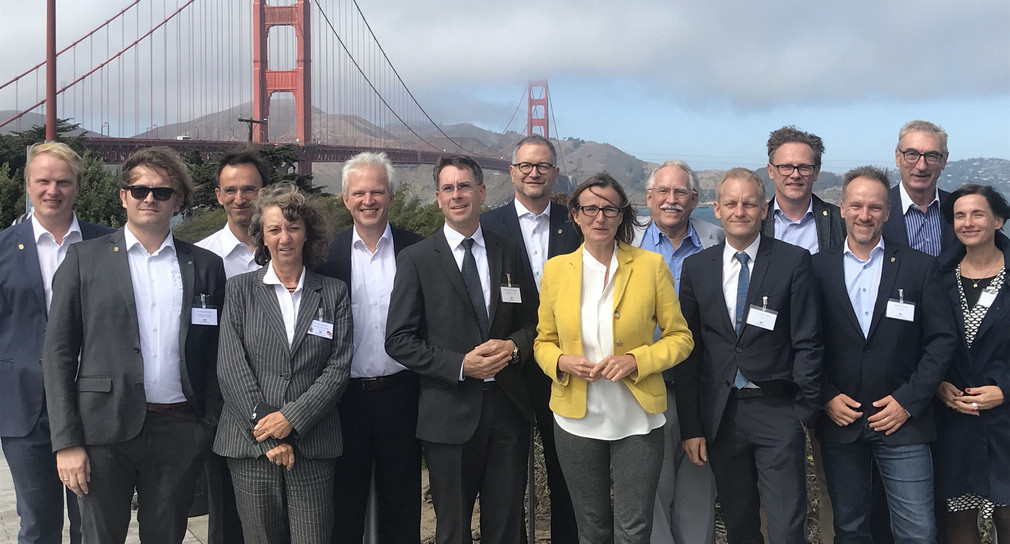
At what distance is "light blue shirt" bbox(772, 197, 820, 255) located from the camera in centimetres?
388

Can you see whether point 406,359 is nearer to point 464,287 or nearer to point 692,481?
Answer: point 464,287

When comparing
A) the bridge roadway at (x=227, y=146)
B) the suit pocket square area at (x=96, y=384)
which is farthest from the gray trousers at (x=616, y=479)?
the bridge roadway at (x=227, y=146)

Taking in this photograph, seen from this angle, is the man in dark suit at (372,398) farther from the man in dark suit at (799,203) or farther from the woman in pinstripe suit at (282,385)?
the man in dark suit at (799,203)

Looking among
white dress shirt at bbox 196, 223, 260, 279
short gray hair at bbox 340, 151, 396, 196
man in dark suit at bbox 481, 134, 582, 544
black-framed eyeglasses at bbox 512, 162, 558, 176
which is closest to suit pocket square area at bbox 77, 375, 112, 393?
white dress shirt at bbox 196, 223, 260, 279

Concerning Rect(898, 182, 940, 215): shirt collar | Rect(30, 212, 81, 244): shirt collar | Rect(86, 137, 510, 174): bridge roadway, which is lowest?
Rect(30, 212, 81, 244): shirt collar

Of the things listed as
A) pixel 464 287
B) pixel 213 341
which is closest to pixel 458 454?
pixel 464 287

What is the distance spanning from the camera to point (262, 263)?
125 inches

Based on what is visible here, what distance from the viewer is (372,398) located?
3.33m

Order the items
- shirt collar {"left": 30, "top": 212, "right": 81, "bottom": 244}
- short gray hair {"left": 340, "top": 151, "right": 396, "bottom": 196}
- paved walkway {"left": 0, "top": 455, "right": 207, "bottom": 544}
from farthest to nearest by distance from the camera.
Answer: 1. paved walkway {"left": 0, "top": 455, "right": 207, "bottom": 544}
2. short gray hair {"left": 340, "top": 151, "right": 396, "bottom": 196}
3. shirt collar {"left": 30, "top": 212, "right": 81, "bottom": 244}

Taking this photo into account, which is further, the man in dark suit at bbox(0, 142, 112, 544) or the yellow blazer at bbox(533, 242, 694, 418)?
the man in dark suit at bbox(0, 142, 112, 544)

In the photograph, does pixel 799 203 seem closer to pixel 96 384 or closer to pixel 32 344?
pixel 96 384

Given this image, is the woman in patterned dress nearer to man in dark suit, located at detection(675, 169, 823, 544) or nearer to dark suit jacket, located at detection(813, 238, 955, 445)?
dark suit jacket, located at detection(813, 238, 955, 445)

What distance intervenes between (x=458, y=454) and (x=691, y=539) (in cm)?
108

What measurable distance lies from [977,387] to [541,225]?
190 cm
